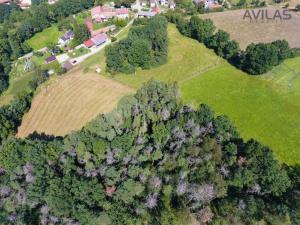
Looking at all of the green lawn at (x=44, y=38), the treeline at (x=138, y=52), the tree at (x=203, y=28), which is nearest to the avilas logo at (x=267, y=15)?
the tree at (x=203, y=28)

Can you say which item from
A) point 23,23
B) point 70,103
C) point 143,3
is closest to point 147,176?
point 70,103

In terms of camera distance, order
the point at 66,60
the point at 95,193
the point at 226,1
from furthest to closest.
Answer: the point at 226,1
the point at 66,60
the point at 95,193

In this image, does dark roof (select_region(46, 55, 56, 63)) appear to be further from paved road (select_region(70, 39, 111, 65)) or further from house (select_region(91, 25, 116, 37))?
house (select_region(91, 25, 116, 37))

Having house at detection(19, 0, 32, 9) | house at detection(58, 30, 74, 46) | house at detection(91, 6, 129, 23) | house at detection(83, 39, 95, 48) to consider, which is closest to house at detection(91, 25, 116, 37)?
house at detection(83, 39, 95, 48)

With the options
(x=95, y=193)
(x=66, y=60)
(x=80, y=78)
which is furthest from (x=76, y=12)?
(x=95, y=193)

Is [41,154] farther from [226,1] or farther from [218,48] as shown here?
[226,1]

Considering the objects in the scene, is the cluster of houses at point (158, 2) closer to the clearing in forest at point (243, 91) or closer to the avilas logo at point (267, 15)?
the avilas logo at point (267, 15)
